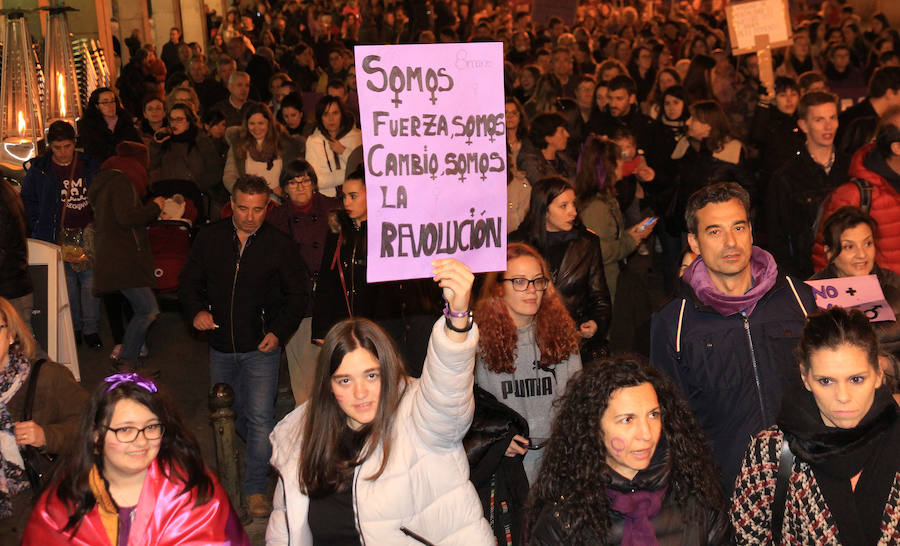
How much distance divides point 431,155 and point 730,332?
4.94 feet

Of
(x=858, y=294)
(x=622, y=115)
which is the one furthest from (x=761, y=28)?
(x=858, y=294)

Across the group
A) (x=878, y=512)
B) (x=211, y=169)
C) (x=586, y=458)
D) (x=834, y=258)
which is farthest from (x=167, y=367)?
(x=878, y=512)

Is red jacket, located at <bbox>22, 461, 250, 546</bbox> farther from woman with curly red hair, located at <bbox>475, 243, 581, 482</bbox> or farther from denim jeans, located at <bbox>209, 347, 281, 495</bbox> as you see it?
denim jeans, located at <bbox>209, 347, 281, 495</bbox>

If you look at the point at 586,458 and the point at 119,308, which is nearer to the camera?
the point at 586,458

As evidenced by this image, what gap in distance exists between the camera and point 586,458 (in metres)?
3.94

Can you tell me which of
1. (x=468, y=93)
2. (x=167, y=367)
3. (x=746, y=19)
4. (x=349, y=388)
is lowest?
(x=167, y=367)

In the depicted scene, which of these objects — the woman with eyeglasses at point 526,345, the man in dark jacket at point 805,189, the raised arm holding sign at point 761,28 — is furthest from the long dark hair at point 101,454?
the raised arm holding sign at point 761,28

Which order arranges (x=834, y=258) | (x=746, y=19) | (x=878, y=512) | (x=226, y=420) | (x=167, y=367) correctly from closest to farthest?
(x=878, y=512) → (x=834, y=258) → (x=226, y=420) → (x=167, y=367) → (x=746, y=19)

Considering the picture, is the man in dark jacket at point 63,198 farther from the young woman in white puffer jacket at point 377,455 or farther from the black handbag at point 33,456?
the young woman in white puffer jacket at point 377,455

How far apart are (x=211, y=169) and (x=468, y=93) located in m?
7.73

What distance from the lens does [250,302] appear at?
694 centimetres

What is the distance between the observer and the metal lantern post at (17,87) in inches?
316

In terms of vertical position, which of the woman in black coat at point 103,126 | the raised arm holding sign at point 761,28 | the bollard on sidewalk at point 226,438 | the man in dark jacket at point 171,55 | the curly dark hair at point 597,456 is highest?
the man in dark jacket at point 171,55

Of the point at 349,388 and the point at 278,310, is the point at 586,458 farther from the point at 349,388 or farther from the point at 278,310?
the point at 278,310
